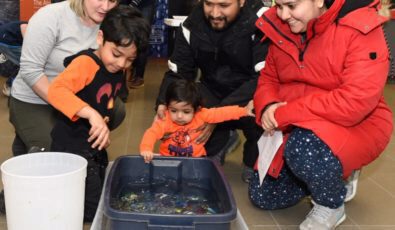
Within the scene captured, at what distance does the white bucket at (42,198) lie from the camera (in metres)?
1.26

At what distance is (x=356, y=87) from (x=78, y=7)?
3.32 ft

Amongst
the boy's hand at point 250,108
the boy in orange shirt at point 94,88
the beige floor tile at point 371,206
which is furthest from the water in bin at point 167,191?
the beige floor tile at point 371,206

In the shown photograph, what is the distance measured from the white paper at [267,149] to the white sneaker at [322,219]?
21 cm

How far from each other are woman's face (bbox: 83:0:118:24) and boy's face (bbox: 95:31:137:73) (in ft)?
0.53

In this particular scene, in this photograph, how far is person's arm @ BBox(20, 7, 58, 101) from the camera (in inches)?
66.7

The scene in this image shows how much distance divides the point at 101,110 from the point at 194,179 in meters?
0.42

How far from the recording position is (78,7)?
1751 millimetres

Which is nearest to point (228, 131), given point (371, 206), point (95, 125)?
point (371, 206)

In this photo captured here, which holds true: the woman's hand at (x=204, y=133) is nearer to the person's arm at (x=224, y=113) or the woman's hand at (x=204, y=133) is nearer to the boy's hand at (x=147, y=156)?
the person's arm at (x=224, y=113)

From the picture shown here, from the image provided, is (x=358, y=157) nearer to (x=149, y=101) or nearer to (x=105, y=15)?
(x=105, y=15)

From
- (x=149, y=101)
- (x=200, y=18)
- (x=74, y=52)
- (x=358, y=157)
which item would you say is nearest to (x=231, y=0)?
(x=200, y=18)

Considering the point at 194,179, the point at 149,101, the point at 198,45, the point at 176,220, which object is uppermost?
the point at 198,45

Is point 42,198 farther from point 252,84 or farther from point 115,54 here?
point 252,84

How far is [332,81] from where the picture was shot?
155 centimetres
